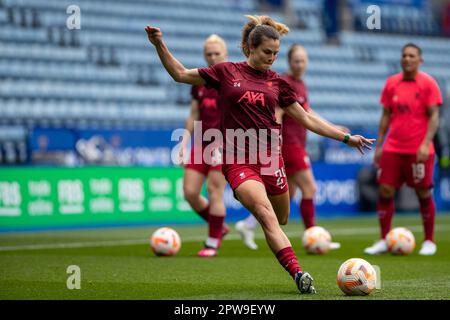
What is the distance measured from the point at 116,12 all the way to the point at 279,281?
17.5m

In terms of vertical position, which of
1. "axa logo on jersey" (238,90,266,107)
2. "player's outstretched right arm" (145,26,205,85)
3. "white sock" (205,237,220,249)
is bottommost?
"white sock" (205,237,220,249)

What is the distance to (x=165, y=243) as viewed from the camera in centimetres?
1077

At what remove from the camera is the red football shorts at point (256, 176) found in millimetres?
7527

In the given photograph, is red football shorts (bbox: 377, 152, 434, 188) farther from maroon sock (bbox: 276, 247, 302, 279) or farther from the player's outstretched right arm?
maroon sock (bbox: 276, 247, 302, 279)

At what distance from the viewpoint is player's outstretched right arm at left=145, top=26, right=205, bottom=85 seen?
7.27m

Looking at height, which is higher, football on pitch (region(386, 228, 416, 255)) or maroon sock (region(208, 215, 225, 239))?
maroon sock (region(208, 215, 225, 239))

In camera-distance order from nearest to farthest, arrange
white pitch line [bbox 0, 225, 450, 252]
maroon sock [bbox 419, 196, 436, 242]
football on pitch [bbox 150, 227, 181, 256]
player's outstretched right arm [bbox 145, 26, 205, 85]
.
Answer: player's outstretched right arm [bbox 145, 26, 205, 85]
football on pitch [bbox 150, 227, 181, 256]
maroon sock [bbox 419, 196, 436, 242]
white pitch line [bbox 0, 225, 450, 252]

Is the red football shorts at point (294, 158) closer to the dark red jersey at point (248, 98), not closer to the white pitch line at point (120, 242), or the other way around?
the white pitch line at point (120, 242)

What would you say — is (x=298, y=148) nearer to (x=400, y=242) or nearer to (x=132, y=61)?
(x=400, y=242)

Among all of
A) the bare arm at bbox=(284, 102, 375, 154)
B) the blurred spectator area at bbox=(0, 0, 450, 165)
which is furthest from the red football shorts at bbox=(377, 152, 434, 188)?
the blurred spectator area at bbox=(0, 0, 450, 165)

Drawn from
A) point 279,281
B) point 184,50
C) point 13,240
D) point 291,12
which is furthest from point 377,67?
point 279,281

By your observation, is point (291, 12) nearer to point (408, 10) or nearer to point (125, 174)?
point (408, 10)

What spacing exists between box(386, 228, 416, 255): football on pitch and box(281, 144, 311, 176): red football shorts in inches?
61.8

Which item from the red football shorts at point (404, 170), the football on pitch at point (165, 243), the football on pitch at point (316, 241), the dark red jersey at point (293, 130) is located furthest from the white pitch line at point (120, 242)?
the red football shorts at point (404, 170)
